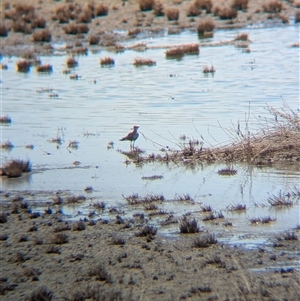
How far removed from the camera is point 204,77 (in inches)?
894

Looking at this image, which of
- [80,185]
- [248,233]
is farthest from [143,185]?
[248,233]

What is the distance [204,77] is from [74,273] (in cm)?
1529

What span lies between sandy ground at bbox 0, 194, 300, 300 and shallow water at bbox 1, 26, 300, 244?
1.97 feet

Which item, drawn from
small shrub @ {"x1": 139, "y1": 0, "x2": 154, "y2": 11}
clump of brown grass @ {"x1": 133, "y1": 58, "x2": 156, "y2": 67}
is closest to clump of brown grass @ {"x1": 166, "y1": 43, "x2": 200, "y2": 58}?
clump of brown grass @ {"x1": 133, "y1": 58, "x2": 156, "y2": 67}

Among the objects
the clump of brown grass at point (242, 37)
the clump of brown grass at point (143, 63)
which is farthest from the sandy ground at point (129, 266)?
the clump of brown grass at point (242, 37)

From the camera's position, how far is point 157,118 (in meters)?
17.2

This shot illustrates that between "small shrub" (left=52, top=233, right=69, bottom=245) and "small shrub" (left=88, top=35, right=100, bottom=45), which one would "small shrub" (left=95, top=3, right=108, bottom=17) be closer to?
"small shrub" (left=88, top=35, right=100, bottom=45)

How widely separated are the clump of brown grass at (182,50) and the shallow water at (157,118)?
17.6 inches

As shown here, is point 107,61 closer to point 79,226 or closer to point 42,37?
point 42,37

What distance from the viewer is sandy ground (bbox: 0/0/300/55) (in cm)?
3378

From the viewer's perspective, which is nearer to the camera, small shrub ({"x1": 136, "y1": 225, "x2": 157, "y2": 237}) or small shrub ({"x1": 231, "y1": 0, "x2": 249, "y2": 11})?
small shrub ({"x1": 136, "y1": 225, "x2": 157, "y2": 237})

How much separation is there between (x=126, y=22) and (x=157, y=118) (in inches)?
804

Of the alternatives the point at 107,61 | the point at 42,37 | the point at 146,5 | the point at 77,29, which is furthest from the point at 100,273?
the point at 146,5

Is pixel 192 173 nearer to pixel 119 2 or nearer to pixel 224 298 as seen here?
pixel 224 298
